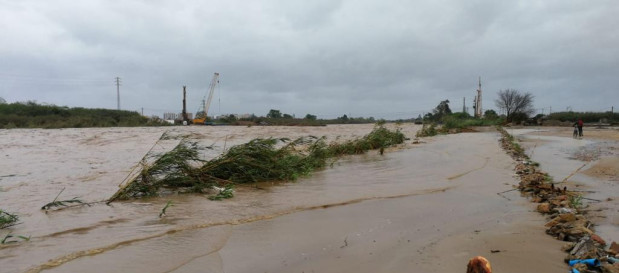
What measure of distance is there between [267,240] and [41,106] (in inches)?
2179

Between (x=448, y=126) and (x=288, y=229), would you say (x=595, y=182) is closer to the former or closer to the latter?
(x=288, y=229)

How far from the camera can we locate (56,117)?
4250 cm

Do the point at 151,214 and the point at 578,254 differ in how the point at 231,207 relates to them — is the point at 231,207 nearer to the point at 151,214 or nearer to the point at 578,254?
the point at 151,214

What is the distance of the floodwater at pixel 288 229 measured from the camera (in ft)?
11.4

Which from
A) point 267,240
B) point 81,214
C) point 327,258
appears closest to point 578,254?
point 327,258

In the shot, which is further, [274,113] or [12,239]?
[274,113]

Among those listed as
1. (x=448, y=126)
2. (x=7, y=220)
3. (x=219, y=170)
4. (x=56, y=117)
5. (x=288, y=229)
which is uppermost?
(x=56, y=117)

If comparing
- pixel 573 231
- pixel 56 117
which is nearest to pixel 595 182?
pixel 573 231

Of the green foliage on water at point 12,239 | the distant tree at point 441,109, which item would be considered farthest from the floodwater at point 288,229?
the distant tree at point 441,109

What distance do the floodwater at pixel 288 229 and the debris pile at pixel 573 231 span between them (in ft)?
0.50

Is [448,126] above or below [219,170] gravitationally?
A: above

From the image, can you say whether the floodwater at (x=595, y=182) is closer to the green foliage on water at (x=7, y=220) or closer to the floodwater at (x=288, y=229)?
the floodwater at (x=288, y=229)

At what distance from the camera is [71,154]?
486 inches

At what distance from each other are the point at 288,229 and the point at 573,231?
3.11 metres
